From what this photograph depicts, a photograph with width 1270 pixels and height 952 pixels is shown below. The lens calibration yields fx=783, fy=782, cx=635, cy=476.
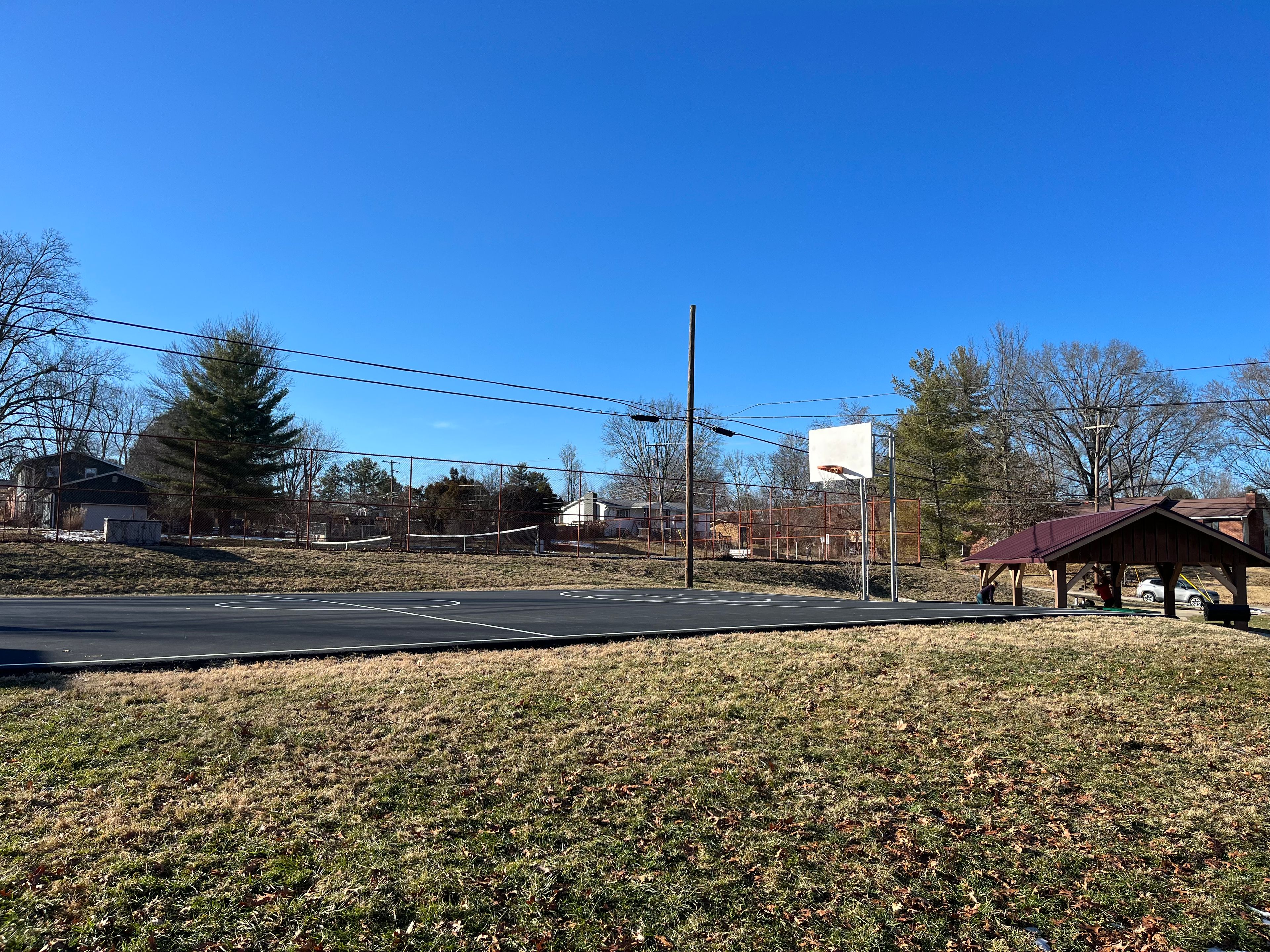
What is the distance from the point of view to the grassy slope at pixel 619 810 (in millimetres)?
3559

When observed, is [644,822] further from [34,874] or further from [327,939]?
[34,874]

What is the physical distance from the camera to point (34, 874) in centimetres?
362

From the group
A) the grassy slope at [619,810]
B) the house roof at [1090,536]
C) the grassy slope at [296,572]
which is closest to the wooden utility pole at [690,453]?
the grassy slope at [296,572]

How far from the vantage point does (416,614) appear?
12070mm

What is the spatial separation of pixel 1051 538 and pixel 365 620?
573 inches

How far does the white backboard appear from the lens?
23.1m

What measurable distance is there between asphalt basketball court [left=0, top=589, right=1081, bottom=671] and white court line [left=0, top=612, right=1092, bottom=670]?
2 cm

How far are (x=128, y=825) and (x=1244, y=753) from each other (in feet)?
25.6

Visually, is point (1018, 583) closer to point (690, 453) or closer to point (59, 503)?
point (690, 453)

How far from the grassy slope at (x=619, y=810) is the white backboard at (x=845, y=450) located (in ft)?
51.2

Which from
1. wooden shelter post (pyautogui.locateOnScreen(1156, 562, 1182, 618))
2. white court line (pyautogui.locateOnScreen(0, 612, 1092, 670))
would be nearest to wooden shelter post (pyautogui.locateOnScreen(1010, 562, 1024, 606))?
wooden shelter post (pyautogui.locateOnScreen(1156, 562, 1182, 618))

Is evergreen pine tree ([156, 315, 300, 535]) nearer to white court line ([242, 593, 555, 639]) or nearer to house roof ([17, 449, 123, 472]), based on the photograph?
house roof ([17, 449, 123, 472])

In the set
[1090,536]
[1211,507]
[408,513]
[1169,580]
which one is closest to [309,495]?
[408,513]

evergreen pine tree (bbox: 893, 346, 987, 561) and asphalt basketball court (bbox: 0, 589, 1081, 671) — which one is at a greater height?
evergreen pine tree (bbox: 893, 346, 987, 561)
